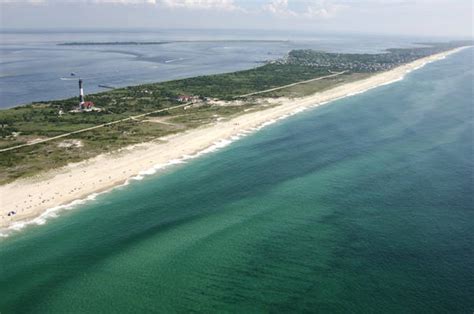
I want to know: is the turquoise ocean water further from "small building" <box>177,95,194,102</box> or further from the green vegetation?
"small building" <box>177,95,194,102</box>

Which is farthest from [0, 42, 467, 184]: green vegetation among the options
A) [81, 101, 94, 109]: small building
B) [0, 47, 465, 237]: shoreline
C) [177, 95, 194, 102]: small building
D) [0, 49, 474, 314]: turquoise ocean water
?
[0, 49, 474, 314]: turquoise ocean water

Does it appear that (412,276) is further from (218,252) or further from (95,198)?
(95,198)

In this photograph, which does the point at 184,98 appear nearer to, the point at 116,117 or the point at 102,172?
the point at 116,117

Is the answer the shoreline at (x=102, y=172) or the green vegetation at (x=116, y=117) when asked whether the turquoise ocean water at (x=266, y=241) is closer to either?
the shoreline at (x=102, y=172)

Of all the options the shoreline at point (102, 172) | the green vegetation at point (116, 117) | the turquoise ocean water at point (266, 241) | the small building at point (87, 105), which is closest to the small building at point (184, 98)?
the green vegetation at point (116, 117)

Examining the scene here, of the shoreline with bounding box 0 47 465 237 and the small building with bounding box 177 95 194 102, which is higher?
the small building with bounding box 177 95 194 102
